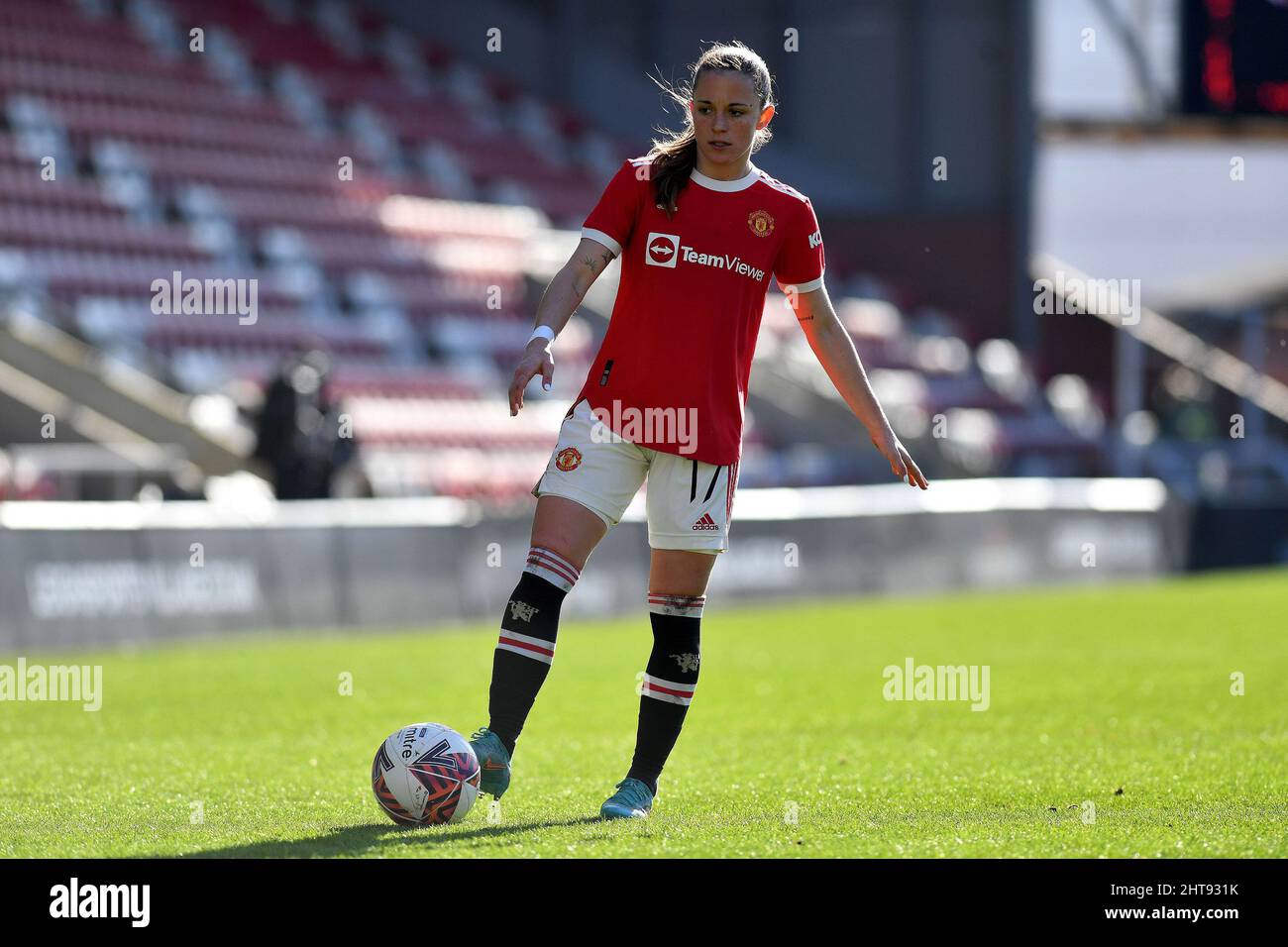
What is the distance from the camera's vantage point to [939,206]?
31.6 metres

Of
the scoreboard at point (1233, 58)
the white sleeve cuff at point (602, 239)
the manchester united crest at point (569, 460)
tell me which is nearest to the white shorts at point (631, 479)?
the manchester united crest at point (569, 460)

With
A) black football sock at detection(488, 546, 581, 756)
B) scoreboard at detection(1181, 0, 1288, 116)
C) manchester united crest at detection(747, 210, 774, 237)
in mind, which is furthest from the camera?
scoreboard at detection(1181, 0, 1288, 116)

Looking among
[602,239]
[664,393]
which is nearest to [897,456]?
[664,393]

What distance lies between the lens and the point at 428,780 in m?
5.71

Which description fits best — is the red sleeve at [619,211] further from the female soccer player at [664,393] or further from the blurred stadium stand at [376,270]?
the blurred stadium stand at [376,270]

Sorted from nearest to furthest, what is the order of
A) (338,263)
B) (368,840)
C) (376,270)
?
(368,840) → (338,263) → (376,270)

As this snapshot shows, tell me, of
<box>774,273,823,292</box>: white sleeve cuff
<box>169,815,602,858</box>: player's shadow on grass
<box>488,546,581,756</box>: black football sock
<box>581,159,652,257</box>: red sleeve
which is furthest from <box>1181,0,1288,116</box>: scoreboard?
<box>169,815,602,858</box>: player's shadow on grass

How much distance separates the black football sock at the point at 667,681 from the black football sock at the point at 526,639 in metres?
0.34

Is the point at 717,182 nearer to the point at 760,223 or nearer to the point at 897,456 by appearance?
the point at 760,223

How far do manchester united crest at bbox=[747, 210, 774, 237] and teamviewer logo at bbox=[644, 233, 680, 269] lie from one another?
24cm

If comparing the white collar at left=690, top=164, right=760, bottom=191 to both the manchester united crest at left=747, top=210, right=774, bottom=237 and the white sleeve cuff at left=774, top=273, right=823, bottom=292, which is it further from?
the white sleeve cuff at left=774, top=273, right=823, bottom=292

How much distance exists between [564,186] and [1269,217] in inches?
468

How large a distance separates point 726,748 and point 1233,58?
16.6 m

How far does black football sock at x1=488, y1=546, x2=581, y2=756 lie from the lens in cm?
589
